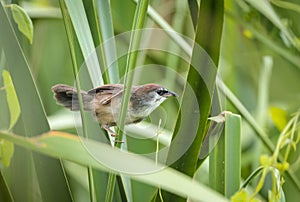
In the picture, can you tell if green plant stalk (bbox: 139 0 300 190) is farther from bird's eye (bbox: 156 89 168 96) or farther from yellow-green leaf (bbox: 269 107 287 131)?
bird's eye (bbox: 156 89 168 96)

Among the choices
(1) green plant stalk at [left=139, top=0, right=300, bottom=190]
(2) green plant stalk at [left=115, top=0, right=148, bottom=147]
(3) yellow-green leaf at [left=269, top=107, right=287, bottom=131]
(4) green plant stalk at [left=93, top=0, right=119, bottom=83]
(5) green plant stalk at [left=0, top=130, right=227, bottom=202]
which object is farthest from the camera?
(3) yellow-green leaf at [left=269, top=107, right=287, bottom=131]

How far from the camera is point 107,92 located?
40cm

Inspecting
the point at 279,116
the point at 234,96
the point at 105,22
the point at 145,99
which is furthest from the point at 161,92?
the point at 279,116

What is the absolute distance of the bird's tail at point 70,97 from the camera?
0.40 metres

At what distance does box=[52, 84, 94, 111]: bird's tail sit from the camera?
15.7 inches

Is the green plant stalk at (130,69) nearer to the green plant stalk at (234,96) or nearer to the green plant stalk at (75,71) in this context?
the green plant stalk at (75,71)

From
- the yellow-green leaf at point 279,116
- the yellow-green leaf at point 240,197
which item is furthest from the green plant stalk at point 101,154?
the yellow-green leaf at point 279,116

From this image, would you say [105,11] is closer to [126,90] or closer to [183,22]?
[126,90]

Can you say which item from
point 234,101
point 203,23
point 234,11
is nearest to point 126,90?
point 203,23

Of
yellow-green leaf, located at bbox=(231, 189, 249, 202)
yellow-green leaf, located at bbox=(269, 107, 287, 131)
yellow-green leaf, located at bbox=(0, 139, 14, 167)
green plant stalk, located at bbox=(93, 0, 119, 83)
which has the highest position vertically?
green plant stalk, located at bbox=(93, 0, 119, 83)

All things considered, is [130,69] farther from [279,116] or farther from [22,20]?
[279,116]

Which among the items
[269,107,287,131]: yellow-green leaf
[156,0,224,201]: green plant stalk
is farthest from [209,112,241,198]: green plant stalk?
[269,107,287,131]: yellow-green leaf

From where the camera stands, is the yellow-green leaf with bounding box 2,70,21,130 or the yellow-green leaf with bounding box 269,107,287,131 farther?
the yellow-green leaf with bounding box 269,107,287,131

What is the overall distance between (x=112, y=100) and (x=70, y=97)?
4 centimetres
